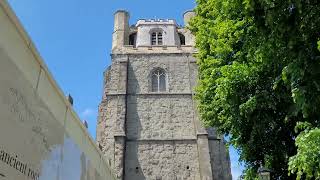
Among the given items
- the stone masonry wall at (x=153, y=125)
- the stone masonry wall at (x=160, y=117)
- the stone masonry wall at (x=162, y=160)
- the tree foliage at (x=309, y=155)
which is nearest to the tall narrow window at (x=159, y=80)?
the stone masonry wall at (x=153, y=125)

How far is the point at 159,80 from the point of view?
26438mm

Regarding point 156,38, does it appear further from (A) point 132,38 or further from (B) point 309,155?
(B) point 309,155

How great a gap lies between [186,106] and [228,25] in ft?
52.4

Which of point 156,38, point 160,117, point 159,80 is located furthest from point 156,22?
point 160,117

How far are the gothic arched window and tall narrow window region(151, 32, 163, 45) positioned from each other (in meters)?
4.22

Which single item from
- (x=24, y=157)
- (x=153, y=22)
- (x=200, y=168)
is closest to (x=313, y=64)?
(x=24, y=157)

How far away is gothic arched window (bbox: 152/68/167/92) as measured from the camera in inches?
1022

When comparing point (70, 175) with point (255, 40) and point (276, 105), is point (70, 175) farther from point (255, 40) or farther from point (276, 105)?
point (276, 105)

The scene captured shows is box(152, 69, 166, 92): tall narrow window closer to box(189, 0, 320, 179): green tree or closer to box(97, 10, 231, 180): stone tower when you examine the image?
box(97, 10, 231, 180): stone tower

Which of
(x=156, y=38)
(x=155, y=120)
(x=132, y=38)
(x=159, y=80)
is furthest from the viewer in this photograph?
(x=132, y=38)

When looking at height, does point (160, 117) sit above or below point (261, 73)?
above

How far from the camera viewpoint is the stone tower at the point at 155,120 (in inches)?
887

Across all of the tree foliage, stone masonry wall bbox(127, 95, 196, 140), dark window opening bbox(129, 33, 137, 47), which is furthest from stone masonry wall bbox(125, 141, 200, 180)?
the tree foliage

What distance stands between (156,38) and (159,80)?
5.59 metres
